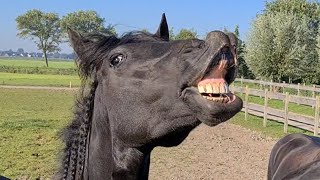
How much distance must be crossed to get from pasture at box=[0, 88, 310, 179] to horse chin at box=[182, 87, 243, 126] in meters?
3.85

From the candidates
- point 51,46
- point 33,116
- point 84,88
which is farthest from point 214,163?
point 51,46

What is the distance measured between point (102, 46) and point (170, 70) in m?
0.49

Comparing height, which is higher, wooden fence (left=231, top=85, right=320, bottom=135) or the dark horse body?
the dark horse body

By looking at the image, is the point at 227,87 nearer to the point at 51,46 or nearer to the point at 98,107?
the point at 98,107

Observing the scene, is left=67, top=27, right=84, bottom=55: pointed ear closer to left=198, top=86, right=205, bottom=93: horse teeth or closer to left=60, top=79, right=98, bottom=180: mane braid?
left=60, top=79, right=98, bottom=180: mane braid

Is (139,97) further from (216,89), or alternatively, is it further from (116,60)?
(216,89)

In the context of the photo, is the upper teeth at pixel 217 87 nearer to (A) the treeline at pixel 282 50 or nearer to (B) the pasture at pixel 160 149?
(B) the pasture at pixel 160 149

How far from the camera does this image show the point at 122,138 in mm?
2027

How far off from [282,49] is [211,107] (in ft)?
104

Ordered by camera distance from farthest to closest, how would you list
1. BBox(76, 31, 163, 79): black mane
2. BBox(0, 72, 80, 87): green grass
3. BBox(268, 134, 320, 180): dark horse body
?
1. BBox(0, 72, 80, 87): green grass
2. BBox(268, 134, 320, 180): dark horse body
3. BBox(76, 31, 163, 79): black mane

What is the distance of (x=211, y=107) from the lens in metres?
1.63

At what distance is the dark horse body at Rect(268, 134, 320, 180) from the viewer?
11.6 feet

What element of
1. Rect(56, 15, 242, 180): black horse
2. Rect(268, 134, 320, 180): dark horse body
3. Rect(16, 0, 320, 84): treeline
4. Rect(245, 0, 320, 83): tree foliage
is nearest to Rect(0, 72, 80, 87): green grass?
Rect(16, 0, 320, 84): treeline

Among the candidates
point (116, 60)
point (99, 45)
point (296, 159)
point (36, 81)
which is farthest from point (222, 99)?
point (36, 81)
